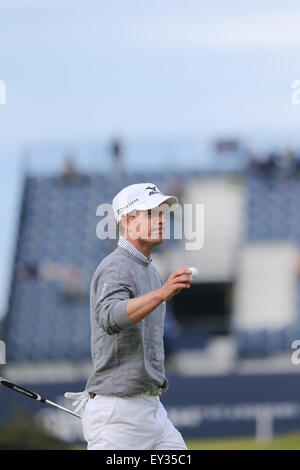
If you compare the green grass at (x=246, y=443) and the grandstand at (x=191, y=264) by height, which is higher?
the grandstand at (x=191, y=264)

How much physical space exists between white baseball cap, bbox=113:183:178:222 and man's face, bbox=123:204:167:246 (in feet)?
0.10

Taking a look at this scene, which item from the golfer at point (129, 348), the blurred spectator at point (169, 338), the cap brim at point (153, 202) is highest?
the blurred spectator at point (169, 338)

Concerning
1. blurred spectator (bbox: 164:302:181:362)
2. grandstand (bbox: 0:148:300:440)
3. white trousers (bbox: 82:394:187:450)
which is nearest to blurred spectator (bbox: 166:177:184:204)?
grandstand (bbox: 0:148:300:440)

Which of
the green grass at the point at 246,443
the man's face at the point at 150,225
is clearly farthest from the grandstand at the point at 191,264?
the man's face at the point at 150,225

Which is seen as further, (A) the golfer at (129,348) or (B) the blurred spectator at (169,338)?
(B) the blurred spectator at (169,338)

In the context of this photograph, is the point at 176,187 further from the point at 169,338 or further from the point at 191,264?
the point at 169,338

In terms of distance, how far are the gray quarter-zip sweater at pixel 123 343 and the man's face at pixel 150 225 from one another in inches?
3.7

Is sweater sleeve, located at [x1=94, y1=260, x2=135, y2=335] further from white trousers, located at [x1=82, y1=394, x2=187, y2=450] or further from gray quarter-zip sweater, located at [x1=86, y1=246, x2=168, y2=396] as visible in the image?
white trousers, located at [x1=82, y1=394, x2=187, y2=450]

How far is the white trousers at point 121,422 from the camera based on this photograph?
15.5 ft

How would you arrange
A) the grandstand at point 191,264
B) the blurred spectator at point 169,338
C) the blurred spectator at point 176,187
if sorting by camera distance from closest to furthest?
the blurred spectator at point 169,338 < the grandstand at point 191,264 < the blurred spectator at point 176,187

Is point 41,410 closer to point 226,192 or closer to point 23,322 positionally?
point 23,322

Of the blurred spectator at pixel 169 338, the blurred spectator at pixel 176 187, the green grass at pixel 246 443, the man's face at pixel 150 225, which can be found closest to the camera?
the man's face at pixel 150 225

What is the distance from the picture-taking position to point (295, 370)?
15.5 meters

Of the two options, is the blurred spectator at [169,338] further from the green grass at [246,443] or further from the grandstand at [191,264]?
the green grass at [246,443]
